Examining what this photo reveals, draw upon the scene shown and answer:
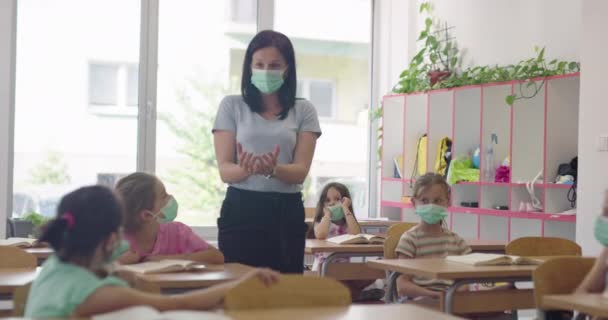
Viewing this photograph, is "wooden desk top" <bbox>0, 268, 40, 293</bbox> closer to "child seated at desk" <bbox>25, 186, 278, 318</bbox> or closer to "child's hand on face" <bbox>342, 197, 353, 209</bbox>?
"child seated at desk" <bbox>25, 186, 278, 318</bbox>

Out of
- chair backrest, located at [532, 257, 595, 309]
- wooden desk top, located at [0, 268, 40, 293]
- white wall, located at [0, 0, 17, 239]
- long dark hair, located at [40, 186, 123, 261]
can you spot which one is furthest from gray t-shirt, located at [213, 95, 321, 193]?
white wall, located at [0, 0, 17, 239]

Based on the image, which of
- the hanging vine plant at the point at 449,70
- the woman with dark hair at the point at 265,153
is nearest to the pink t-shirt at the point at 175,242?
the woman with dark hair at the point at 265,153

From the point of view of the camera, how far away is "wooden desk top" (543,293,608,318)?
7.49 feet

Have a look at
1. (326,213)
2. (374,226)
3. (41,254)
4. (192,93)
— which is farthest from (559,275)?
(192,93)

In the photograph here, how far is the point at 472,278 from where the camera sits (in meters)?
3.27

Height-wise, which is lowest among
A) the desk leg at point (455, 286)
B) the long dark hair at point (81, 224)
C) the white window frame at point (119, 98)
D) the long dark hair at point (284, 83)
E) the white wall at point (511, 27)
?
the desk leg at point (455, 286)

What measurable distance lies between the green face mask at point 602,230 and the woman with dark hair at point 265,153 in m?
0.99

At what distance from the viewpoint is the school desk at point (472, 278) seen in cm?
324

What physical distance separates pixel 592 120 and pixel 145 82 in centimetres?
402

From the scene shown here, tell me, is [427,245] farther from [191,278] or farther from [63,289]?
[63,289]

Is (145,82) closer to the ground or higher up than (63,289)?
higher up

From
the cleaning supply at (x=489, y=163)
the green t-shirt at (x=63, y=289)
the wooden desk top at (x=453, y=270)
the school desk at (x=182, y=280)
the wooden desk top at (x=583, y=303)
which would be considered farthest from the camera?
the cleaning supply at (x=489, y=163)

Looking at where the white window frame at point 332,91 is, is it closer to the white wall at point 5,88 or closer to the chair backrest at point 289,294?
the white wall at point 5,88

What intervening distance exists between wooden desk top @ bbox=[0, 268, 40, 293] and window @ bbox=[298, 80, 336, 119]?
5.25 meters
